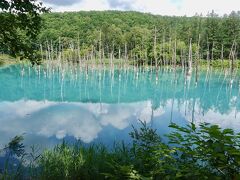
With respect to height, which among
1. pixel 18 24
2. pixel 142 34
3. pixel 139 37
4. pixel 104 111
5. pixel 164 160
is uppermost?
pixel 142 34

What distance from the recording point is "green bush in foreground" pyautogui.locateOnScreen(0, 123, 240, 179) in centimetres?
329

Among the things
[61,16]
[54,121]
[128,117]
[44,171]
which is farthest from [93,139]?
[61,16]

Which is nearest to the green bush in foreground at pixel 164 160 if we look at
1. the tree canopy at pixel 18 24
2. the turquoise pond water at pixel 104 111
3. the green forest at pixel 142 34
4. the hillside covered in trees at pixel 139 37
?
the tree canopy at pixel 18 24

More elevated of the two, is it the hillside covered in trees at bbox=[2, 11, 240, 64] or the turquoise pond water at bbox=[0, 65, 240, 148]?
the hillside covered in trees at bbox=[2, 11, 240, 64]

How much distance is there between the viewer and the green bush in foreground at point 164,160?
10.8 ft

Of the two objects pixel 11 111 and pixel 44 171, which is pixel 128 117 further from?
pixel 44 171

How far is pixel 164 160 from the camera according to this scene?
13.5ft

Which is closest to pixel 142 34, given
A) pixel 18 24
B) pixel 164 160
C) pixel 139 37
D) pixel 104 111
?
pixel 139 37

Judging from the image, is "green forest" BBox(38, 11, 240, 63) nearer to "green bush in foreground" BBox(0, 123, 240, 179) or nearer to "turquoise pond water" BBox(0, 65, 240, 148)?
"turquoise pond water" BBox(0, 65, 240, 148)

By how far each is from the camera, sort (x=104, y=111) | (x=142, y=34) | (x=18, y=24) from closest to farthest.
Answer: (x=18, y=24)
(x=104, y=111)
(x=142, y=34)

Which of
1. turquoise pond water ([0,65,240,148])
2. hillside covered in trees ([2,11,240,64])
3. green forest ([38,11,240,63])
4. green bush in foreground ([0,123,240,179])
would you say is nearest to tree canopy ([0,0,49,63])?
green bush in foreground ([0,123,240,179])

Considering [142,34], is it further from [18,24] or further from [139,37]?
[18,24]

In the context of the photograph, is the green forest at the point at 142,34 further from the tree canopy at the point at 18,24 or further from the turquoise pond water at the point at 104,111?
the tree canopy at the point at 18,24

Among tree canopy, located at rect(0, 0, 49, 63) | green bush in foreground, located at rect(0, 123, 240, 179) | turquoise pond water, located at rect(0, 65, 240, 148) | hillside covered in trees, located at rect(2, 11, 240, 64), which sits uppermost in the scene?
hillside covered in trees, located at rect(2, 11, 240, 64)
